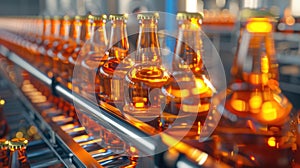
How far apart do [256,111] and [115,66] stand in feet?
0.97

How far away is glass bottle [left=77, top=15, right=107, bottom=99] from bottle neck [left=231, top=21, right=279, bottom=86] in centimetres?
32

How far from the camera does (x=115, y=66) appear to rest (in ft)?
2.20

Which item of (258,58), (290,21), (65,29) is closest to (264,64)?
(258,58)

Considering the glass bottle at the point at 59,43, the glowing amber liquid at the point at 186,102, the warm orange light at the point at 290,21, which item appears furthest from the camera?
the warm orange light at the point at 290,21

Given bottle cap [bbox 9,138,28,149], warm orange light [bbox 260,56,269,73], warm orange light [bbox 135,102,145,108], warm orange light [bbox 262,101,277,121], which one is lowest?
bottle cap [bbox 9,138,28,149]

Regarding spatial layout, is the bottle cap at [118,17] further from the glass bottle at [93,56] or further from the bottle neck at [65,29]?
the bottle neck at [65,29]

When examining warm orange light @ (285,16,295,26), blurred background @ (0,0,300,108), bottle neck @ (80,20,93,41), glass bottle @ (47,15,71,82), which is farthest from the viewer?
warm orange light @ (285,16,295,26)

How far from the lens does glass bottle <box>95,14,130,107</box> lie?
25.2 inches

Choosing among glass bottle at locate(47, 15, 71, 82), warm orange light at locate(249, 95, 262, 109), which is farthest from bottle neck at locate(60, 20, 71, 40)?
warm orange light at locate(249, 95, 262, 109)

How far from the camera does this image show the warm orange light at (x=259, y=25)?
49cm

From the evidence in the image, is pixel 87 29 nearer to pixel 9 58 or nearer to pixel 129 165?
pixel 129 165

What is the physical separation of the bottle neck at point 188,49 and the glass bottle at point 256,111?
2.7 inches

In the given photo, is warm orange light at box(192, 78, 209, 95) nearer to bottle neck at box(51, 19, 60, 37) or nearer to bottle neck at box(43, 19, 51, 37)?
bottle neck at box(51, 19, 60, 37)

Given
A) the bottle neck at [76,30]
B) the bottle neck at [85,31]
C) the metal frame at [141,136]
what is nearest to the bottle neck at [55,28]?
the bottle neck at [76,30]
